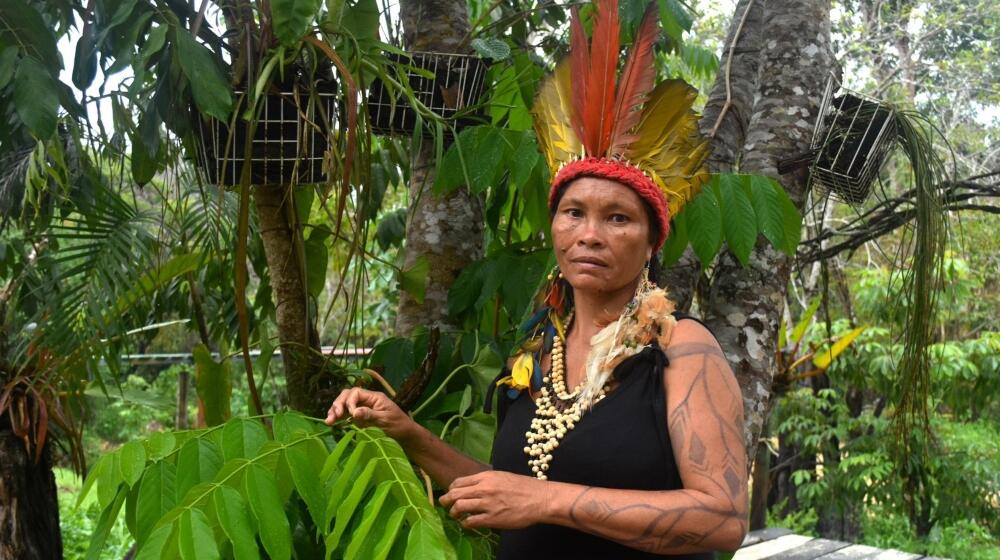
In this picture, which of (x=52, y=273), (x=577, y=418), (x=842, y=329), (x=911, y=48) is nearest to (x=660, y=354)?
(x=577, y=418)

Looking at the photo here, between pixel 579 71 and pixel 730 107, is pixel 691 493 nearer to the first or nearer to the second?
pixel 579 71

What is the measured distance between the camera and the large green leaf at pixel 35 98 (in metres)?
1.54

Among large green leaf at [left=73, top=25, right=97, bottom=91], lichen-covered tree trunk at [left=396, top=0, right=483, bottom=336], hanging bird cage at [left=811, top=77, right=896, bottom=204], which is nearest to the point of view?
large green leaf at [left=73, top=25, right=97, bottom=91]

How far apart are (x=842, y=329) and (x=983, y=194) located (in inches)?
142

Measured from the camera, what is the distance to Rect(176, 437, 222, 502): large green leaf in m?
1.42

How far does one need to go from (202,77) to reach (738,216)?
3.50ft

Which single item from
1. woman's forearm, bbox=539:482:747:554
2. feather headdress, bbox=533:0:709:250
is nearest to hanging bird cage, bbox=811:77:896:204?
feather headdress, bbox=533:0:709:250

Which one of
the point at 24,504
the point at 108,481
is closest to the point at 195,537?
the point at 108,481

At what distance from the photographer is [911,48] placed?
9391 mm

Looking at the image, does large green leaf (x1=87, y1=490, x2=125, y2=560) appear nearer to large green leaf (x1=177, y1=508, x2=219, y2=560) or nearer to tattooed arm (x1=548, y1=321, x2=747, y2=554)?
large green leaf (x1=177, y1=508, x2=219, y2=560)

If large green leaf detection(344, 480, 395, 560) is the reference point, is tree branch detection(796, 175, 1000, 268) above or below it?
above

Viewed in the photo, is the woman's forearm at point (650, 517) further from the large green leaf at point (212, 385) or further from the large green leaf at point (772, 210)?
the large green leaf at point (212, 385)

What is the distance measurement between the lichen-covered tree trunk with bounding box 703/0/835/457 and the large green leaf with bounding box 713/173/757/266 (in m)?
0.33

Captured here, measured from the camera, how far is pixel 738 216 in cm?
202
